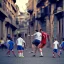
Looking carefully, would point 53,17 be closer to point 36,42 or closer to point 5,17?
point 5,17

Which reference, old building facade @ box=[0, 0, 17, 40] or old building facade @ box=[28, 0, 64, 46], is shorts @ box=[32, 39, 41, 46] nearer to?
old building facade @ box=[28, 0, 64, 46]

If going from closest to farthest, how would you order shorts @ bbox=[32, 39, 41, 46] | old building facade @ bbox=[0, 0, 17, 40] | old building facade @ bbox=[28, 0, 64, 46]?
shorts @ bbox=[32, 39, 41, 46] < old building facade @ bbox=[28, 0, 64, 46] < old building facade @ bbox=[0, 0, 17, 40]

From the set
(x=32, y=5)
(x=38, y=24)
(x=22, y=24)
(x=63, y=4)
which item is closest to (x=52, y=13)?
(x=63, y=4)

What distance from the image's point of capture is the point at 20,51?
18938mm

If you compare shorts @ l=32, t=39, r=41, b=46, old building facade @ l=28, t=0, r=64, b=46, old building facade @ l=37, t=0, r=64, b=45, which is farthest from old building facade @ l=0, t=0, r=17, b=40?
shorts @ l=32, t=39, r=41, b=46

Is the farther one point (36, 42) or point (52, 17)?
point (52, 17)

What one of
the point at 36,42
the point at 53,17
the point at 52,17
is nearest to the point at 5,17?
the point at 52,17

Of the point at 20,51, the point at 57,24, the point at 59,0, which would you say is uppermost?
the point at 59,0

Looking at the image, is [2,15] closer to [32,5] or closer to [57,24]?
[57,24]

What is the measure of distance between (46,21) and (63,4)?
9.79m

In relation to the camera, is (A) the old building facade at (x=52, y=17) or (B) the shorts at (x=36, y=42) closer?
(B) the shorts at (x=36, y=42)

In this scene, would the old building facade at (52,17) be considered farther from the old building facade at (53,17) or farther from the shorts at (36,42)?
the shorts at (36,42)

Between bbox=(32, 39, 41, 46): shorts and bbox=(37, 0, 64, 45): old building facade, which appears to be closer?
Result: bbox=(32, 39, 41, 46): shorts

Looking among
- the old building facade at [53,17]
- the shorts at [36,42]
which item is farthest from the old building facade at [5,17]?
the shorts at [36,42]
